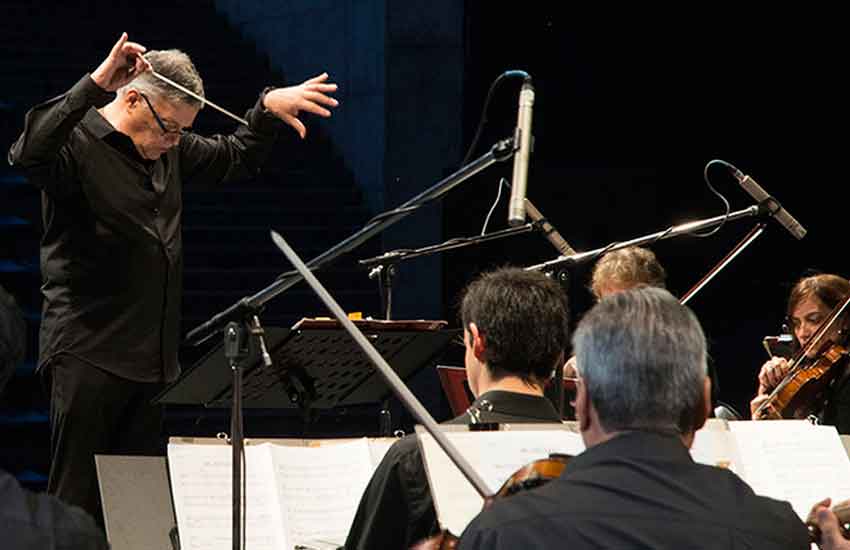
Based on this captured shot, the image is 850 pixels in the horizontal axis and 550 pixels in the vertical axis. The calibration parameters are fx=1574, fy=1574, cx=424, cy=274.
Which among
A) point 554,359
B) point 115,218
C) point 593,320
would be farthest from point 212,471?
point 593,320

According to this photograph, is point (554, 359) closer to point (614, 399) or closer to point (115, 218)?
point (614, 399)

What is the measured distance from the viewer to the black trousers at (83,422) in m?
4.79

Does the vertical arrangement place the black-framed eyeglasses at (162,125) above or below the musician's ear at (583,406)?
above

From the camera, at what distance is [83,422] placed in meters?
4.79

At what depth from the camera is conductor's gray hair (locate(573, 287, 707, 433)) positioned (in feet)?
8.20

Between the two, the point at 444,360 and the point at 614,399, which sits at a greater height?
the point at 614,399

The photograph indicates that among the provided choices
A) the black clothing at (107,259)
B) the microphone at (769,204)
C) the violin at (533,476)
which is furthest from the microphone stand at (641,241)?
the violin at (533,476)

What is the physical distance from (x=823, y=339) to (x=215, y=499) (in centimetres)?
275

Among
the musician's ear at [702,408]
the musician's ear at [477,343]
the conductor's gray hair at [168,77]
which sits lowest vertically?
the musician's ear at [477,343]

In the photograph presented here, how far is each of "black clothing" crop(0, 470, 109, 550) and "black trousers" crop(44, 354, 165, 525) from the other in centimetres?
252

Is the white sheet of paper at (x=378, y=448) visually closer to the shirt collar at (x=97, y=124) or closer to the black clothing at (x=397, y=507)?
the black clothing at (x=397, y=507)

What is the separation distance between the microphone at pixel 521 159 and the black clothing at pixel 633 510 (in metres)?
0.90

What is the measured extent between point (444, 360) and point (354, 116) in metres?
2.05

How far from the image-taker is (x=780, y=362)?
594cm
